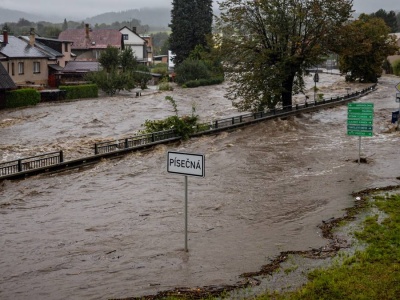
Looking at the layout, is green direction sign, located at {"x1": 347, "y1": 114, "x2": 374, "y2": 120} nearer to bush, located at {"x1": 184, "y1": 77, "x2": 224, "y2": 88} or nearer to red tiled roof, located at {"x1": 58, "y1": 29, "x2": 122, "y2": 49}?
bush, located at {"x1": 184, "y1": 77, "x2": 224, "y2": 88}

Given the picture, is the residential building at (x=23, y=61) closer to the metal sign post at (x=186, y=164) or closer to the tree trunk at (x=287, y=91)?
the tree trunk at (x=287, y=91)

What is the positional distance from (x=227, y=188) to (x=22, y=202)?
761 cm

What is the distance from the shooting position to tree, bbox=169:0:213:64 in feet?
273

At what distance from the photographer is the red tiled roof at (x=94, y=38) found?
8881 centimetres

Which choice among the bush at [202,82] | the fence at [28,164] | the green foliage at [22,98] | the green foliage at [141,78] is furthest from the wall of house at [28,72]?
the fence at [28,164]

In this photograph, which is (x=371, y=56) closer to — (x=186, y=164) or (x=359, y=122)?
(x=359, y=122)

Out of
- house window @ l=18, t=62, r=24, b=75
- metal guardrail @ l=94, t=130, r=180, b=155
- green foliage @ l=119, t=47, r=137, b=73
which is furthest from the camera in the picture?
green foliage @ l=119, t=47, r=137, b=73

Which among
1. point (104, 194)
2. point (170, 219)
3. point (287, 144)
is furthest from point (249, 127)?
point (170, 219)

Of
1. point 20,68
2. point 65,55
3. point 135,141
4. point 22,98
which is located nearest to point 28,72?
point 20,68

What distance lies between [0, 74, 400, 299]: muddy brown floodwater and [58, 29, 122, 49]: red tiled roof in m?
53.6

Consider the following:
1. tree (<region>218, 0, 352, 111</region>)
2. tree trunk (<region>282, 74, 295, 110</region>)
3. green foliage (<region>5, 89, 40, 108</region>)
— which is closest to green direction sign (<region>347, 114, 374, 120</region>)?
tree (<region>218, 0, 352, 111</region>)

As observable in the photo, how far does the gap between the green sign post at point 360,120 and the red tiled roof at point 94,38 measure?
2733 inches

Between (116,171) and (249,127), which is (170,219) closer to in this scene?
(116,171)

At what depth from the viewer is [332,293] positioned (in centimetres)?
1049
